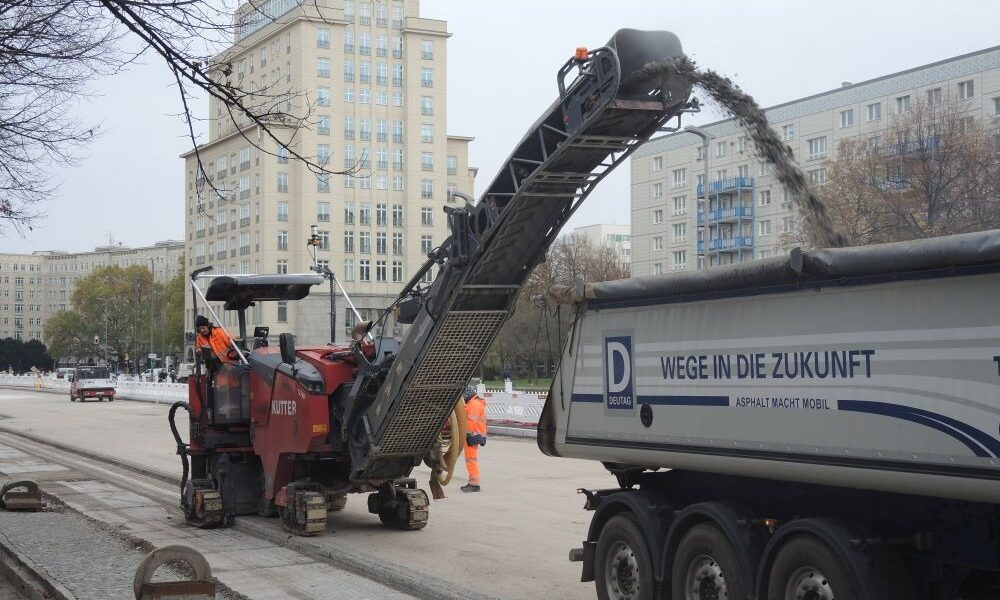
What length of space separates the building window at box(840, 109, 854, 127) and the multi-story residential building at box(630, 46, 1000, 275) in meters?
0.04

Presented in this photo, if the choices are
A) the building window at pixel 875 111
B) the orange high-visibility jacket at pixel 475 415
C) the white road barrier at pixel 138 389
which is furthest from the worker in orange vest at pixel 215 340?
the white road barrier at pixel 138 389

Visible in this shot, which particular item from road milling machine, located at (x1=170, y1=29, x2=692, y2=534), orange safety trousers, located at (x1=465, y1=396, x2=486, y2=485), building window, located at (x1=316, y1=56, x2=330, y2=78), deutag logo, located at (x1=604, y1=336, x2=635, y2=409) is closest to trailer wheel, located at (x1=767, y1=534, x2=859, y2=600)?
deutag logo, located at (x1=604, y1=336, x2=635, y2=409)

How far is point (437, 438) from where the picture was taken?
502 inches

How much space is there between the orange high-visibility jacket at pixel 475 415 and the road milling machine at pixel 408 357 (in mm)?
4001

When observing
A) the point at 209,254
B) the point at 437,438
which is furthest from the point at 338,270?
the point at 437,438

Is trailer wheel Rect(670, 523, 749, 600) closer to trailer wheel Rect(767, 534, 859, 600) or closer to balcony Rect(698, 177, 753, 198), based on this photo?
trailer wheel Rect(767, 534, 859, 600)

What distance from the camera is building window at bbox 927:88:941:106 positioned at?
118 ft

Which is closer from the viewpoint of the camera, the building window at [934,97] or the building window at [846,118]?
the building window at [934,97]

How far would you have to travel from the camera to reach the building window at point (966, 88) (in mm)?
40500

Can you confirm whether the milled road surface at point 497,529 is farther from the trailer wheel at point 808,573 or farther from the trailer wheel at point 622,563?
the trailer wheel at point 808,573

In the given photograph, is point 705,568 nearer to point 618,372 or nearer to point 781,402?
point 781,402

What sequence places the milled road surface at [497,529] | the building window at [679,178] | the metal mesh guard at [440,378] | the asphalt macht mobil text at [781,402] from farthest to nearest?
1. the building window at [679,178]
2. the metal mesh guard at [440,378]
3. the milled road surface at [497,529]
4. the asphalt macht mobil text at [781,402]

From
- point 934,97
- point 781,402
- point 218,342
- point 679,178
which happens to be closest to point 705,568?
point 781,402

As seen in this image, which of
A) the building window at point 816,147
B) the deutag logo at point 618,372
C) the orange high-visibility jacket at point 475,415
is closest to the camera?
the deutag logo at point 618,372
